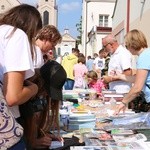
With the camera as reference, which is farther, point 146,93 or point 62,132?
point 146,93

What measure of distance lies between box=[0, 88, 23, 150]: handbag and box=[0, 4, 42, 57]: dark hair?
18.8 inches

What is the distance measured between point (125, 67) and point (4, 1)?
7138cm

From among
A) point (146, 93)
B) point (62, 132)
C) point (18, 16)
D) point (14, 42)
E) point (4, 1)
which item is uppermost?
point (4, 1)

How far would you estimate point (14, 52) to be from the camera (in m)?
1.80

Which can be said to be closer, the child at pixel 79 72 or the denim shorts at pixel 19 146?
the denim shorts at pixel 19 146

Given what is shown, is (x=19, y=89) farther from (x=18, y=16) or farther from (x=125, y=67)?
(x=125, y=67)

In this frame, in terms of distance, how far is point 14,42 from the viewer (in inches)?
71.3

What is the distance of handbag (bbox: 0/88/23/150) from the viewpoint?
1.60 metres

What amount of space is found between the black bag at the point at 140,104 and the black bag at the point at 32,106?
1.61m

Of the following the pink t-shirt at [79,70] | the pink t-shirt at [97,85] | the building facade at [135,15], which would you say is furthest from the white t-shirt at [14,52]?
the pink t-shirt at [79,70]

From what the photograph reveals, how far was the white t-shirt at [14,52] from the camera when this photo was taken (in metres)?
1.80

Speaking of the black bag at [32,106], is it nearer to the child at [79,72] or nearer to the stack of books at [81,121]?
the stack of books at [81,121]

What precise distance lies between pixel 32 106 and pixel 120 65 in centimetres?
262

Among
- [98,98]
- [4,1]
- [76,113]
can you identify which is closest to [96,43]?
[98,98]
